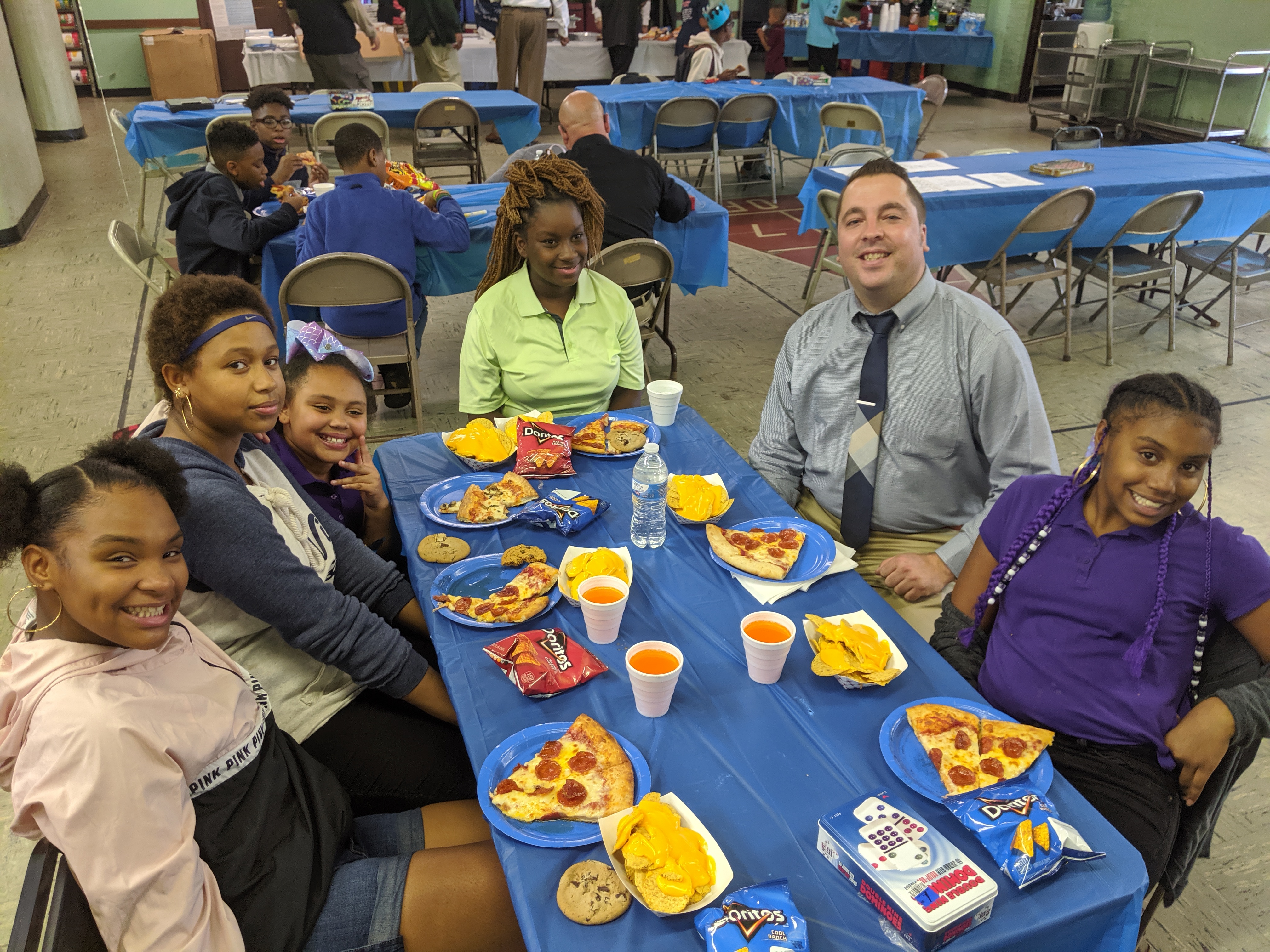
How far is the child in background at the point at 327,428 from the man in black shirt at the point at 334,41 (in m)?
7.50

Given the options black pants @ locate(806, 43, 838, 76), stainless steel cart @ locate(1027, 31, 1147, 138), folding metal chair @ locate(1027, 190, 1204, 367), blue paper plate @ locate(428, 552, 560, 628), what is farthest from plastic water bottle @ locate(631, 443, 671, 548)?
black pants @ locate(806, 43, 838, 76)

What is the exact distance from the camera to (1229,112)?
30.1 ft

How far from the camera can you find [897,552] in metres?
2.32

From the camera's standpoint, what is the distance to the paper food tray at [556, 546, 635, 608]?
5.75ft

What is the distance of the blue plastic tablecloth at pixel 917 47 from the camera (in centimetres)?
1149

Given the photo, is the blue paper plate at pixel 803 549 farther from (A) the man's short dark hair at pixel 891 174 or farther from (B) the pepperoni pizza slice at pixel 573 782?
(A) the man's short dark hair at pixel 891 174

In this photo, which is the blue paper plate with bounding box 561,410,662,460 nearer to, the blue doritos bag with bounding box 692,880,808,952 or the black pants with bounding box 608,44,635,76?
the blue doritos bag with bounding box 692,880,808,952

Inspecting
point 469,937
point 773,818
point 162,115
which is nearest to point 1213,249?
point 773,818

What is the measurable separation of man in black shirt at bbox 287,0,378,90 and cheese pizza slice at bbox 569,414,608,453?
7718mm

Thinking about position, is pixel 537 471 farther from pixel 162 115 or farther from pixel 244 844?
pixel 162 115

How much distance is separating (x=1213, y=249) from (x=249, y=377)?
5535 mm

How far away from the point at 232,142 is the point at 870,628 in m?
4.04

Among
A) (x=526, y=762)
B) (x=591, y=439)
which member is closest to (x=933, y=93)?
(x=591, y=439)

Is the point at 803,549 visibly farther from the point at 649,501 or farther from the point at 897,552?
the point at 897,552
